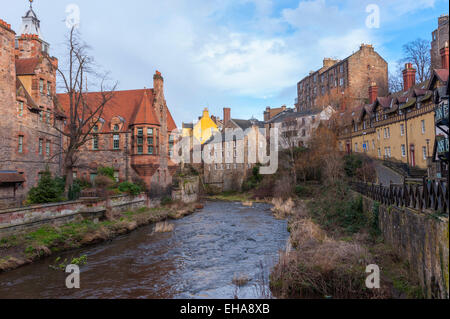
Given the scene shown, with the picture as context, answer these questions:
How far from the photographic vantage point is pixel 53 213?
61.2ft

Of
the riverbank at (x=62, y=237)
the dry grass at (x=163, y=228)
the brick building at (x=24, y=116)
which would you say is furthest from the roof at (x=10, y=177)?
the dry grass at (x=163, y=228)

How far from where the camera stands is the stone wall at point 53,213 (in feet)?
50.6

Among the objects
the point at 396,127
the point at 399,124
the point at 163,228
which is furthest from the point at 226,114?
the point at 163,228

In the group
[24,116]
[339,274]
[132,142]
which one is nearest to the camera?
[339,274]

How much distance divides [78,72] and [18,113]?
498cm

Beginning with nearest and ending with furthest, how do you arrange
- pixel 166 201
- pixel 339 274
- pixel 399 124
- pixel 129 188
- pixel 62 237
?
pixel 339 274, pixel 62 237, pixel 129 188, pixel 399 124, pixel 166 201

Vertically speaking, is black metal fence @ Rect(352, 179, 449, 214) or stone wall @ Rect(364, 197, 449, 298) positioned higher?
black metal fence @ Rect(352, 179, 449, 214)

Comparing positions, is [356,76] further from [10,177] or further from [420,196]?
[10,177]

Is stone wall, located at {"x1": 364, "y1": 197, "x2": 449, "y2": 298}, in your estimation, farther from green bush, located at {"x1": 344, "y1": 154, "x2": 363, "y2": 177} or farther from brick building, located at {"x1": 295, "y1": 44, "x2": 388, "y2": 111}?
brick building, located at {"x1": 295, "y1": 44, "x2": 388, "y2": 111}

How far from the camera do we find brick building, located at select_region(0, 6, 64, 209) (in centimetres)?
2081

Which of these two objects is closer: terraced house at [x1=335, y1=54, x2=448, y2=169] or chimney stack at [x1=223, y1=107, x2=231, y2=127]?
terraced house at [x1=335, y1=54, x2=448, y2=169]

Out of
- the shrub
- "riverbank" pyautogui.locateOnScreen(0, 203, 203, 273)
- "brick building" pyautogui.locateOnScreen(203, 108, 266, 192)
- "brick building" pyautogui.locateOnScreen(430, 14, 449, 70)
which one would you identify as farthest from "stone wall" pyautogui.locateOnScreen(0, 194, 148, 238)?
"brick building" pyautogui.locateOnScreen(430, 14, 449, 70)

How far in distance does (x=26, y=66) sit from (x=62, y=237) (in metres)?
15.0

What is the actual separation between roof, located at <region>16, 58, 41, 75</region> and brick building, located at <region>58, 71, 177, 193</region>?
7.55 meters
